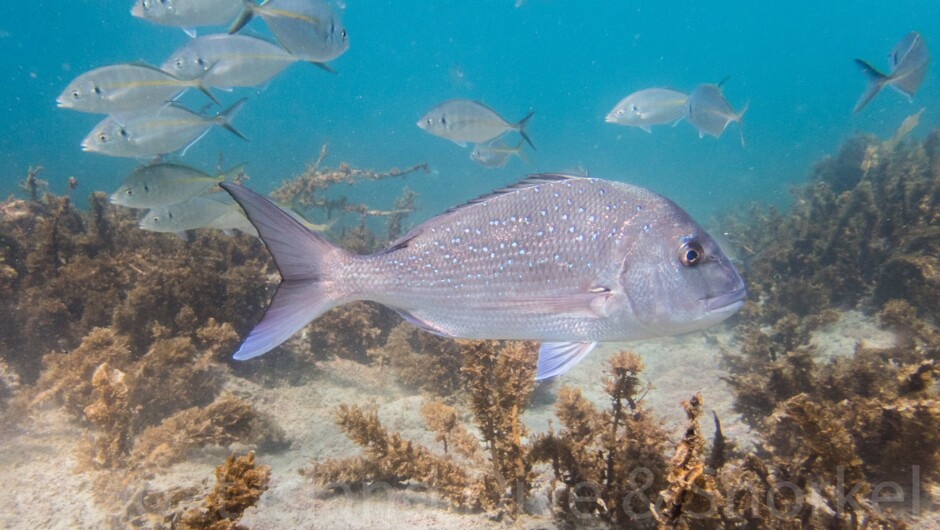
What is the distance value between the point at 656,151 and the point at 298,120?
87.6 metres

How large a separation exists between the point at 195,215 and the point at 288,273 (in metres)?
3.75

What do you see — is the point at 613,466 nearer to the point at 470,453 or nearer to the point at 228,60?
the point at 470,453

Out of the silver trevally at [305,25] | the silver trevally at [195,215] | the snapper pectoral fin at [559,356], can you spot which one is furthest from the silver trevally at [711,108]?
the silver trevally at [195,215]

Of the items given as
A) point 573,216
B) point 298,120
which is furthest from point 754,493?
point 298,120

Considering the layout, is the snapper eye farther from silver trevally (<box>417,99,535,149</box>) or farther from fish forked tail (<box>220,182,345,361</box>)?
silver trevally (<box>417,99,535,149</box>)

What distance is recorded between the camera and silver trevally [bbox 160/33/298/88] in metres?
5.98

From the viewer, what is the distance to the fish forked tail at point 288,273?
6.90 feet

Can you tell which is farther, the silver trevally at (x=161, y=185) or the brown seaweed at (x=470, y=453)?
Answer: the silver trevally at (x=161, y=185)

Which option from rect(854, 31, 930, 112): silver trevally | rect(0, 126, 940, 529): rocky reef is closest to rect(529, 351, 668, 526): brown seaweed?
rect(0, 126, 940, 529): rocky reef

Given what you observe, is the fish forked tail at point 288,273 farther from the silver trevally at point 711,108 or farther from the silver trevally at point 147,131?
the silver trevally at point 711,108

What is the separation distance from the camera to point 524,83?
139750 mm

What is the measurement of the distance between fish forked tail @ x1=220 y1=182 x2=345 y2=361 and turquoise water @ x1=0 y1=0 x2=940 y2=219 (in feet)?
132

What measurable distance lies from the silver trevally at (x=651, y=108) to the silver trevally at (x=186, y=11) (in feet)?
23.4

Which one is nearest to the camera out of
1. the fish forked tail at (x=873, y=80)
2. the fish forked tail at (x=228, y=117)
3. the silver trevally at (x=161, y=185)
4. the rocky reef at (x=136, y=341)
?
the rocky reef at (x=136, y=341)
